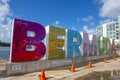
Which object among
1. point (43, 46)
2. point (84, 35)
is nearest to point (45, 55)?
point (43, 46)

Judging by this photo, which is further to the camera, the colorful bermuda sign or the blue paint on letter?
the blue paint on letter

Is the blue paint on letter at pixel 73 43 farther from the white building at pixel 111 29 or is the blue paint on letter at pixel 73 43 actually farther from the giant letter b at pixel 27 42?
the white building at pixel 111 29

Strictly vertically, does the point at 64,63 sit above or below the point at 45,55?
below

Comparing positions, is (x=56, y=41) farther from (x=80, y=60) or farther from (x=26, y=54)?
(x=80, y=60)

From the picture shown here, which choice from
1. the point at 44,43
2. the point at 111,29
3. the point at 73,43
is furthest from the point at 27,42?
the point at 111,29

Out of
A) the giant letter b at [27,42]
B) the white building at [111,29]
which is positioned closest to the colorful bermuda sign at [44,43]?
the giant letter b at [27,42]

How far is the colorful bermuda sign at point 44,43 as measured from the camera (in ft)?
40.7

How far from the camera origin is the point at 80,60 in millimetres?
19797

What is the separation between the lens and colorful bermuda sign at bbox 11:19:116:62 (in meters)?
12.4

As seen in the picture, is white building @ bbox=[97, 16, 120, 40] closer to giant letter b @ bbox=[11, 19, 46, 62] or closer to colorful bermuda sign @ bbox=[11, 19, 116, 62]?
colorful bermuda sign @ bbox=[11, 19, 116, 62]

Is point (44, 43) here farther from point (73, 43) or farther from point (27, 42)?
point (73, 43)

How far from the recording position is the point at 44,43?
Result: 14.8m

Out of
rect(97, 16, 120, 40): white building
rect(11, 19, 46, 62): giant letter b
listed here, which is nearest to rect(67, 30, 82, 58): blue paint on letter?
rect(11, 19, 46, 62): giant letter b

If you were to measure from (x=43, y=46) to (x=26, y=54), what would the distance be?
84.5 inches
